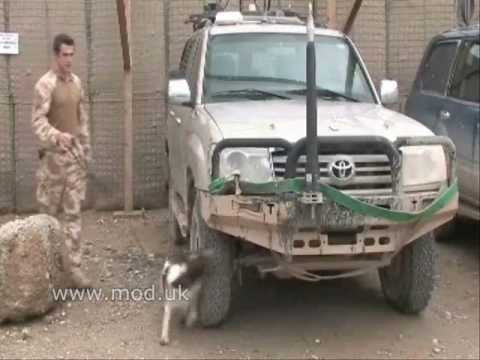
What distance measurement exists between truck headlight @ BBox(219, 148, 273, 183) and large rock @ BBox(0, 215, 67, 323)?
4.98ft

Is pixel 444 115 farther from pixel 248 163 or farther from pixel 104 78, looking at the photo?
pixel 104 78

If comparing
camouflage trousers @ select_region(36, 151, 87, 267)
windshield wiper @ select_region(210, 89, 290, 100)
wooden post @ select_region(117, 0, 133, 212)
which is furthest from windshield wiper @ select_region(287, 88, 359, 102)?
wooden post @ select_region(117, 0, 133, 212)

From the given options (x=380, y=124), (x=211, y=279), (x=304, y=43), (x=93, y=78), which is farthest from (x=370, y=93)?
(x=93, y=78)

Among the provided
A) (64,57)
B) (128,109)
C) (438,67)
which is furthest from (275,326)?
(128,109)

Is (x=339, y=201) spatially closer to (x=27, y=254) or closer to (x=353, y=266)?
(x=353, y=266)

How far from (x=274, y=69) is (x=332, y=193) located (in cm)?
196

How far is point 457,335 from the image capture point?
228 inches

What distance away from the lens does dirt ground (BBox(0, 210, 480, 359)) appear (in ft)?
17.7

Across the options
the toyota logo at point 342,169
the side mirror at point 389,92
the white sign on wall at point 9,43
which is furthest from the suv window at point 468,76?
the white sign on wall at point 9,43

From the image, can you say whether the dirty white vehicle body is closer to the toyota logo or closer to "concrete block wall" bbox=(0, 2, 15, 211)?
the toyota logo

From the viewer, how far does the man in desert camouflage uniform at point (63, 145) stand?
6.03m

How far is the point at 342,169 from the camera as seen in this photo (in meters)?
5.12

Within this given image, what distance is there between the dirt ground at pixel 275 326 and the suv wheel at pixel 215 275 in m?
0.18

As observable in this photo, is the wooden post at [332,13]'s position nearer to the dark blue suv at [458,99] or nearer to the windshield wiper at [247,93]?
the dark blue suv at [458,99]
